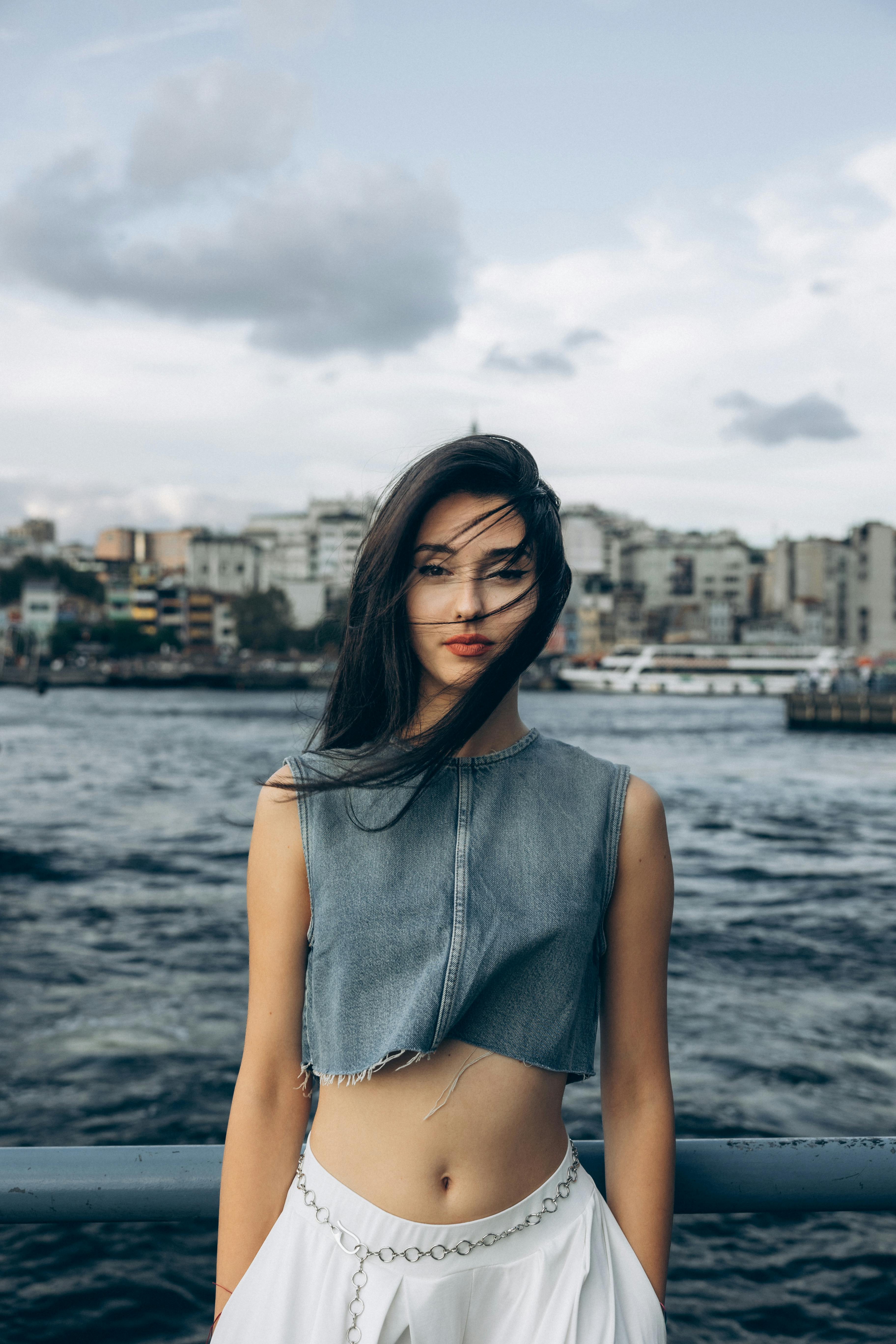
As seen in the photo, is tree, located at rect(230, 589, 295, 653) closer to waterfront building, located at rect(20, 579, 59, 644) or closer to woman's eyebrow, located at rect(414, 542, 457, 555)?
waterfront building, located at rect(20, 579, 59, 644)

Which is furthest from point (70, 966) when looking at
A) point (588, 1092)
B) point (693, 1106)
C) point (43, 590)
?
point (43, 590)

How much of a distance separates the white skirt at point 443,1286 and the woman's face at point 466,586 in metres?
0.60

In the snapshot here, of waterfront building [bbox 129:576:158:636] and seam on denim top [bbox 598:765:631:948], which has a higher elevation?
waterfront building [bbox 129:576:158:636]

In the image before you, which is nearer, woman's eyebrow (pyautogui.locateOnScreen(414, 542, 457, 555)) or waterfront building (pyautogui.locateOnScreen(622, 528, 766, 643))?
woman's eyebrow (pyautogui.locateOnScreen(414, 542, 457, 555))

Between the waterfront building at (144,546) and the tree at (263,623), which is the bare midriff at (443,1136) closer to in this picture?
the tree at (263,623)

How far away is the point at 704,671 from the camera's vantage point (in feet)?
284

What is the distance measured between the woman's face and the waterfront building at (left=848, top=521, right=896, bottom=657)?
118m

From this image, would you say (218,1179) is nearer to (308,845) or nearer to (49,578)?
(308,845)

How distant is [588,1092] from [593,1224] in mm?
7381

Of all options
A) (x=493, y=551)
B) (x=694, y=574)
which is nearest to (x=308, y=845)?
(x=493, y=551)

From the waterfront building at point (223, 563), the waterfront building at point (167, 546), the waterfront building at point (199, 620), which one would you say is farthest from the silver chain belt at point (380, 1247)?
the waterfront building at point (167, 546)

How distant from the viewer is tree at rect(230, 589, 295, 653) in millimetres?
106938

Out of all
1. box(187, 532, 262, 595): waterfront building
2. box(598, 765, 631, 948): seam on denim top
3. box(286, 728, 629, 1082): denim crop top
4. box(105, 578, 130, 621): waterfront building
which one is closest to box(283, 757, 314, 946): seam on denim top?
box(286, 728, 629, 1082): denim crop top

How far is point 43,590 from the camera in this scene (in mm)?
101188
